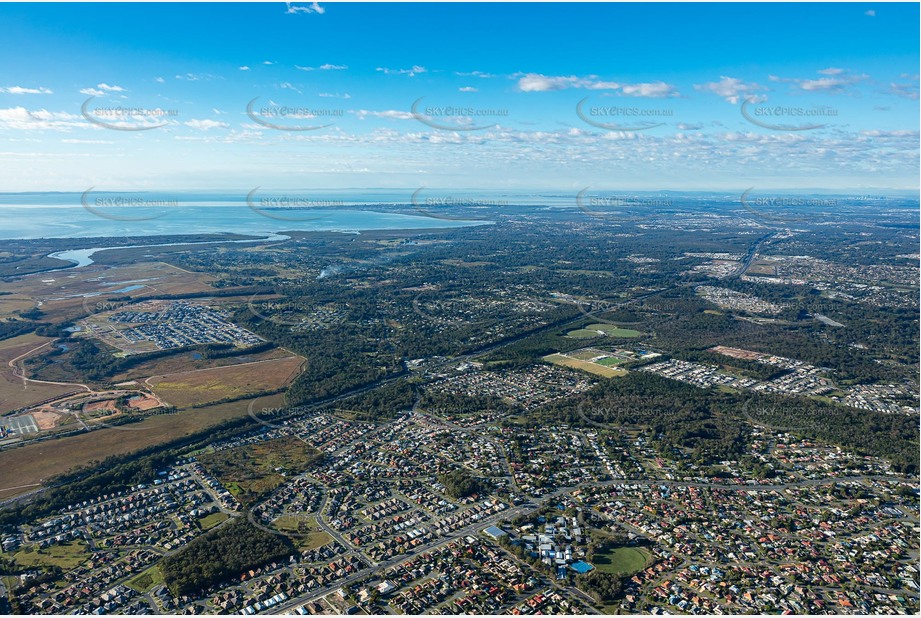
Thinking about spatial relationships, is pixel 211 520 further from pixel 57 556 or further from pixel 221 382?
pixel 221 382

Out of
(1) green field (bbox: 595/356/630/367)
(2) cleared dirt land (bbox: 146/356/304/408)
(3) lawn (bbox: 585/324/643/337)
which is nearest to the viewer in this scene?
(2) cleared dirt land (bbox: 146/356/304/408)

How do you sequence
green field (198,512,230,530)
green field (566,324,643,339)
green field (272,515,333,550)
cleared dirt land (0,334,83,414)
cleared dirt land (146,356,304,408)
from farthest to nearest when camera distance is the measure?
green field (566,324,643,339), cleared dirt land (146,356,304,408), cleared dirt land (0,334,83,414), green field (198,512,230,530), green field (272,515,333,550)

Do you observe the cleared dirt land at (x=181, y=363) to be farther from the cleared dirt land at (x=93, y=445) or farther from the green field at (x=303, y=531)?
the green field at (x=303, y=531)

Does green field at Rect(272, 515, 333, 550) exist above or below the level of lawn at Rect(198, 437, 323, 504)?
below

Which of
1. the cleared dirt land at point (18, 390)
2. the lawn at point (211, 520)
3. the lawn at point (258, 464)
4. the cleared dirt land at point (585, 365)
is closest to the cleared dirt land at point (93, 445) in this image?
the lawn at point (258, 464)

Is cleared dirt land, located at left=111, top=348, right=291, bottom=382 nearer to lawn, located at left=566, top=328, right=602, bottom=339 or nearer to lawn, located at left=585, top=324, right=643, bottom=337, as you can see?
lawn, located at left=566, top=328, right=602, bottom=339

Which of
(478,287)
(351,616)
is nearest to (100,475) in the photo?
(351,616)

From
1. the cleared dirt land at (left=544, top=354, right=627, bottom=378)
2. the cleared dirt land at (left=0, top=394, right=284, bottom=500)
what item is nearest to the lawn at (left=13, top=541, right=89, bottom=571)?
the cleared dirt land at (left=0, top=394, right=284, bottom=500)
